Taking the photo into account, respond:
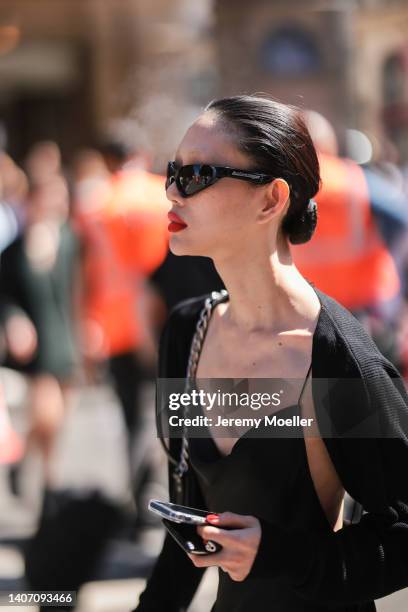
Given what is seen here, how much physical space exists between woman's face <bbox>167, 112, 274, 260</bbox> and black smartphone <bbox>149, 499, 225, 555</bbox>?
1.48 ft

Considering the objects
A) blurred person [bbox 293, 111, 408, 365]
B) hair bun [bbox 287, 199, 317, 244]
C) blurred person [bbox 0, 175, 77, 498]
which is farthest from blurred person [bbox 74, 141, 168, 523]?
hair bun [bbox 287, 199, 317, 244]

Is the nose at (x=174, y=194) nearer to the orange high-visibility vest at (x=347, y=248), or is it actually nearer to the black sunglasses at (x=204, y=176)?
the black sunglasses at (x=204, y=176)

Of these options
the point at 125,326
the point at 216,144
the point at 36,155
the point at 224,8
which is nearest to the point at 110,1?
the point at 224,8

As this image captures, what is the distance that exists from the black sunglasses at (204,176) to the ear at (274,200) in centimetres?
1

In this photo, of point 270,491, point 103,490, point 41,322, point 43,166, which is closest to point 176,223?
point 270,491

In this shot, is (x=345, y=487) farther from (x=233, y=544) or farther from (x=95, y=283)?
(x=95, y=283)

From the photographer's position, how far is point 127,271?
16.8ft

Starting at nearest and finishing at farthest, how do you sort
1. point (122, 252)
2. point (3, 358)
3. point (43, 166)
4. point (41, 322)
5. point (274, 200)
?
1. point (274, 200)
2. point (122, 252)
3. point (41, 322)
4. point (3, 358)
5. point (43, 166)

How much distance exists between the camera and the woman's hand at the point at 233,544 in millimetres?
1613

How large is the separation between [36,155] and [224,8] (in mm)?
2369

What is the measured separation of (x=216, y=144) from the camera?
182 centimetres

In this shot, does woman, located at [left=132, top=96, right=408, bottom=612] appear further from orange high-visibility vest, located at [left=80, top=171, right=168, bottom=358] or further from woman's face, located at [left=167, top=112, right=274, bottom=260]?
orange high-visibility vest, located at [left=80, top=171, right=168, bottom=358]

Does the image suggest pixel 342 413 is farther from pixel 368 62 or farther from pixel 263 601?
pixel 368 62

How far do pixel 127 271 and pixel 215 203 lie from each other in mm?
3302
